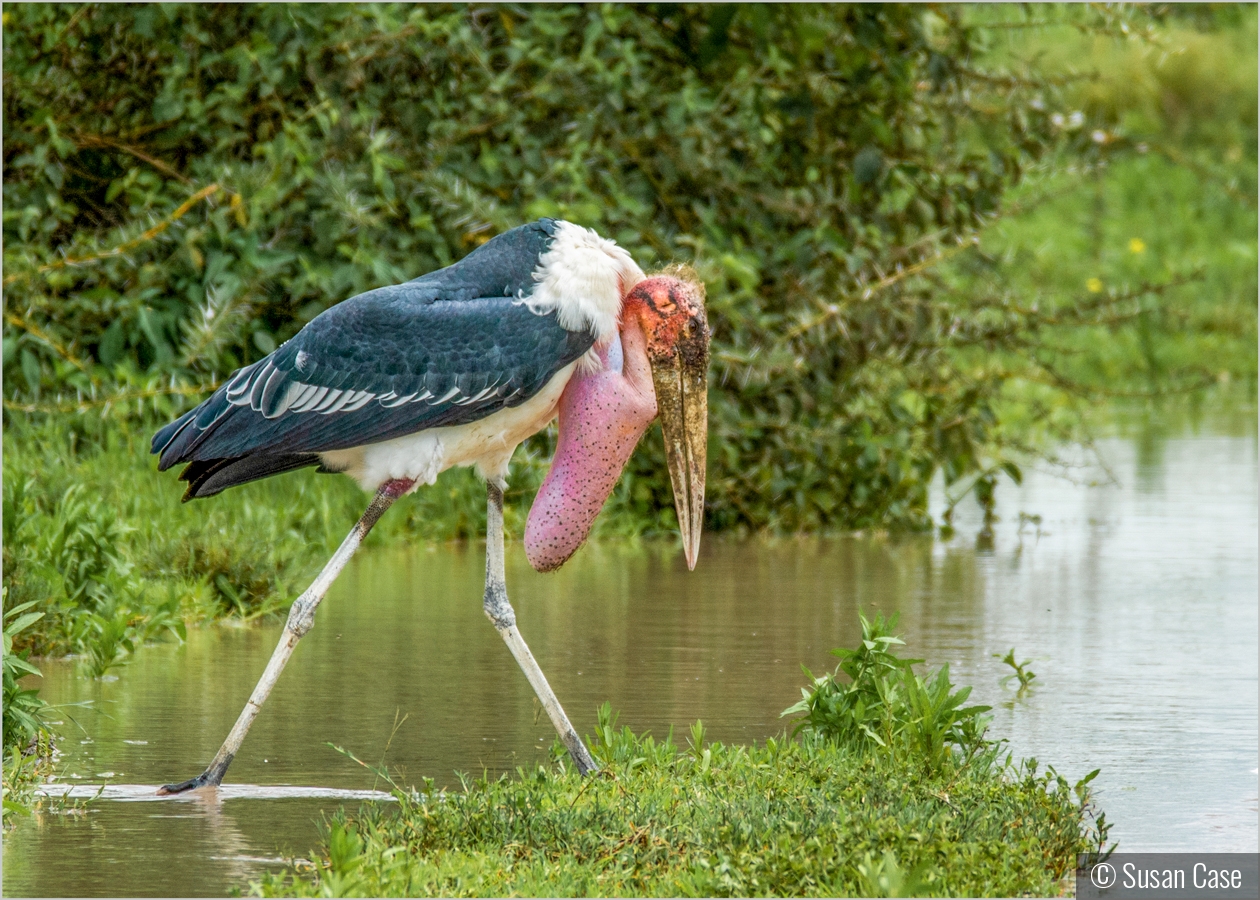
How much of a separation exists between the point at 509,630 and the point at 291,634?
608 mm

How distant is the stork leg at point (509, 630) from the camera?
509 cm

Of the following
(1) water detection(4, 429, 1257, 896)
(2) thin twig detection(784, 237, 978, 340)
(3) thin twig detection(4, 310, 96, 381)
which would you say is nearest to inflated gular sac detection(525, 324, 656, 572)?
(1) water detection(4, 429, 1257, 896)

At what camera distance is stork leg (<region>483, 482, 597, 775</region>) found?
201 inches

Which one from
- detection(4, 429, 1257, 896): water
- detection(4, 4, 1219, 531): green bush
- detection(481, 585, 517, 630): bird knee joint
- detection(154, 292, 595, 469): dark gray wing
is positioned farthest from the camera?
detection(4, 4, 1219, 531): green bush

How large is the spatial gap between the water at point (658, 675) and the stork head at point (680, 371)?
0.76 metres

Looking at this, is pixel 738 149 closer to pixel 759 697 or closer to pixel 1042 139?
pixel 1042 139

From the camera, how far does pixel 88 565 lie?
685 cm

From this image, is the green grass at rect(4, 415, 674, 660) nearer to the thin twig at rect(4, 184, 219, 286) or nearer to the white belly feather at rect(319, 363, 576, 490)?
the thin twig at rect(4, 184, 219, 286)

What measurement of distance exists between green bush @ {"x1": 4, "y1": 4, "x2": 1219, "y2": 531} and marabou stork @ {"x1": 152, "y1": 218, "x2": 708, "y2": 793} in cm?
367

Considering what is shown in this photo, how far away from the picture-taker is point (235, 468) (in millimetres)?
5516

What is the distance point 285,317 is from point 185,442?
4398 mm

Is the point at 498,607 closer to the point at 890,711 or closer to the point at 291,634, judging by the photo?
the point at 291,634

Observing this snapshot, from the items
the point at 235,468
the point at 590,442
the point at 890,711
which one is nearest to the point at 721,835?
the point at 890,711

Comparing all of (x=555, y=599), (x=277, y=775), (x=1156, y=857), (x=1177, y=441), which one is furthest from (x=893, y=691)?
(x=1177, y=441)
